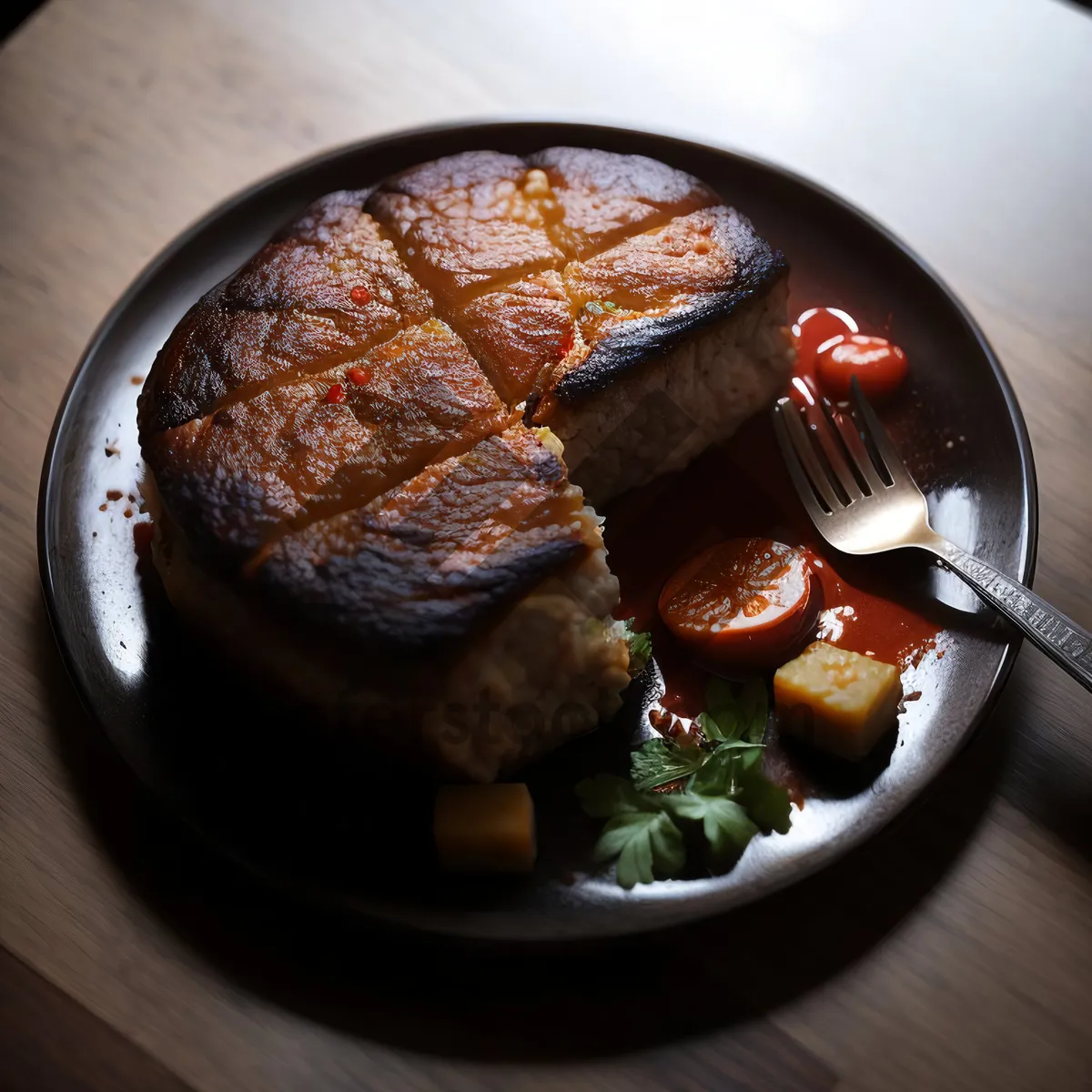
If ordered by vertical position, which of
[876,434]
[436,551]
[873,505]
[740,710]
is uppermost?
[876,434]

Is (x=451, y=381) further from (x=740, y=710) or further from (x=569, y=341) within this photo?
(x=740, y=710)

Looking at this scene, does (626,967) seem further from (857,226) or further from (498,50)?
(498,50)

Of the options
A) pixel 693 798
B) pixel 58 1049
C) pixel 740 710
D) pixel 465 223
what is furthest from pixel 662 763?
pixel 465 223

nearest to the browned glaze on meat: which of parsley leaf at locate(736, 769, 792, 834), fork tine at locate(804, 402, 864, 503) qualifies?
fork tine at locate(804, 402, 864, 503)

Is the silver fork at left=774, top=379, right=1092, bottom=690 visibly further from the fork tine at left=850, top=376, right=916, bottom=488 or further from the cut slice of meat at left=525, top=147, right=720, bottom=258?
the cut slice of meat at left=525, top=147, right=720, bottom=258

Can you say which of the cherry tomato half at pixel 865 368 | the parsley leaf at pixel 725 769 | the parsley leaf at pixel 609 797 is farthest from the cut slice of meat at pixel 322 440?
the cherry tomato half at pixel 865 368
